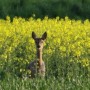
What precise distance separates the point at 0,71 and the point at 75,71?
139 cm

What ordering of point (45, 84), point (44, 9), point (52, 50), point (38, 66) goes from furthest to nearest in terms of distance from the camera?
point (44, 9) → point (52, 50) → point (38, 66) → point (45, 84)

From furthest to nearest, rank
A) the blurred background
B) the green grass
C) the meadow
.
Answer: the blurred background
the meadow
the green grass

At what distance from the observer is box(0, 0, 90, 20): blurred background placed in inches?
712

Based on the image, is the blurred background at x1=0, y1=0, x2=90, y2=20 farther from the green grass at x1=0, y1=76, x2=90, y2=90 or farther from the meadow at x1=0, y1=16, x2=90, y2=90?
the green grass at x1=0, y1=76, x2=90, y2=90

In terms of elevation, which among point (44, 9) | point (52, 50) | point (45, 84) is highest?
point (44, 9)

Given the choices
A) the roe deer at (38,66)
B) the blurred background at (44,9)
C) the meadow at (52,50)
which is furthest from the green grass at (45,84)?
the blurred background at (44,9)

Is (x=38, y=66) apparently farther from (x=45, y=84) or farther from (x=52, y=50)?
(x=45, y=84)

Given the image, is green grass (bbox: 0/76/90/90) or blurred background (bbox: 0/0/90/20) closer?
green grass (bbox: 0/76/90/90)

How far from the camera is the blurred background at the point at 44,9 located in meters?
18.1

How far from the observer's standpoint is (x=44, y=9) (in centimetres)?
1828

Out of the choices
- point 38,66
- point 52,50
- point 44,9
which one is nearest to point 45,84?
point 38,66

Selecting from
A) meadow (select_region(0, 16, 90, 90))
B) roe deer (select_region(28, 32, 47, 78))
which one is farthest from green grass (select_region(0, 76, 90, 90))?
meadow (select_region(0, 16, 90, 90))

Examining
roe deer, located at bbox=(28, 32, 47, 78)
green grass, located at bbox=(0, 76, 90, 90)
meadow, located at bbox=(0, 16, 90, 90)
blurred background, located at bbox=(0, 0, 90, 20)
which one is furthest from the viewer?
blurred background, located at bbox=(0, 0, 90, 20)

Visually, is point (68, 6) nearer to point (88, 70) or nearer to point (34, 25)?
point (34, 25)
